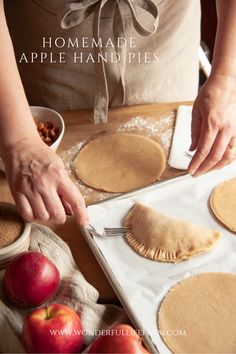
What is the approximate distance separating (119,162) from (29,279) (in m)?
0.49

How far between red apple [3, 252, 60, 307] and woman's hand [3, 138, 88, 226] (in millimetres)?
89

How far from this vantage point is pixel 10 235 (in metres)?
1.01

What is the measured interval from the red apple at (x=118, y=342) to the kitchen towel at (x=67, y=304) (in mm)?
83

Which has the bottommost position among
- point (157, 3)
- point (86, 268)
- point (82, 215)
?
point (86, 268)

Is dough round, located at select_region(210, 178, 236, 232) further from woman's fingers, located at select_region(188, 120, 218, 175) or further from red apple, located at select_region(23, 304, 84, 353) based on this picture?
red apple, located at select_region(23, 304, 84, 353)

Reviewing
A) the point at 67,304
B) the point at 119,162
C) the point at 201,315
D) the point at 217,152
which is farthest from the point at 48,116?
the point at 201,315

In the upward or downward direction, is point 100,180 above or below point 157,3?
below

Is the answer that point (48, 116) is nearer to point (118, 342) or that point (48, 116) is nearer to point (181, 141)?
point (181, 141)

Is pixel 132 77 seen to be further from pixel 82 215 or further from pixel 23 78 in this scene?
pixel 82 215

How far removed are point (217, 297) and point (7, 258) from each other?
1.36 ft

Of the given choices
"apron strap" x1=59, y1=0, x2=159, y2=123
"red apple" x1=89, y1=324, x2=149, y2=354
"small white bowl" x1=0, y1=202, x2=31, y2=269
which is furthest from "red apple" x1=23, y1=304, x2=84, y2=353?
"apron strap" x1=59, y1=0, x2=159, y2=123

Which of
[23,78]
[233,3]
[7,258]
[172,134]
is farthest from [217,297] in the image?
Answer: [23,78]

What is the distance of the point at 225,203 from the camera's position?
1.17m

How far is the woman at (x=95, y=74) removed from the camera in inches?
40.4
